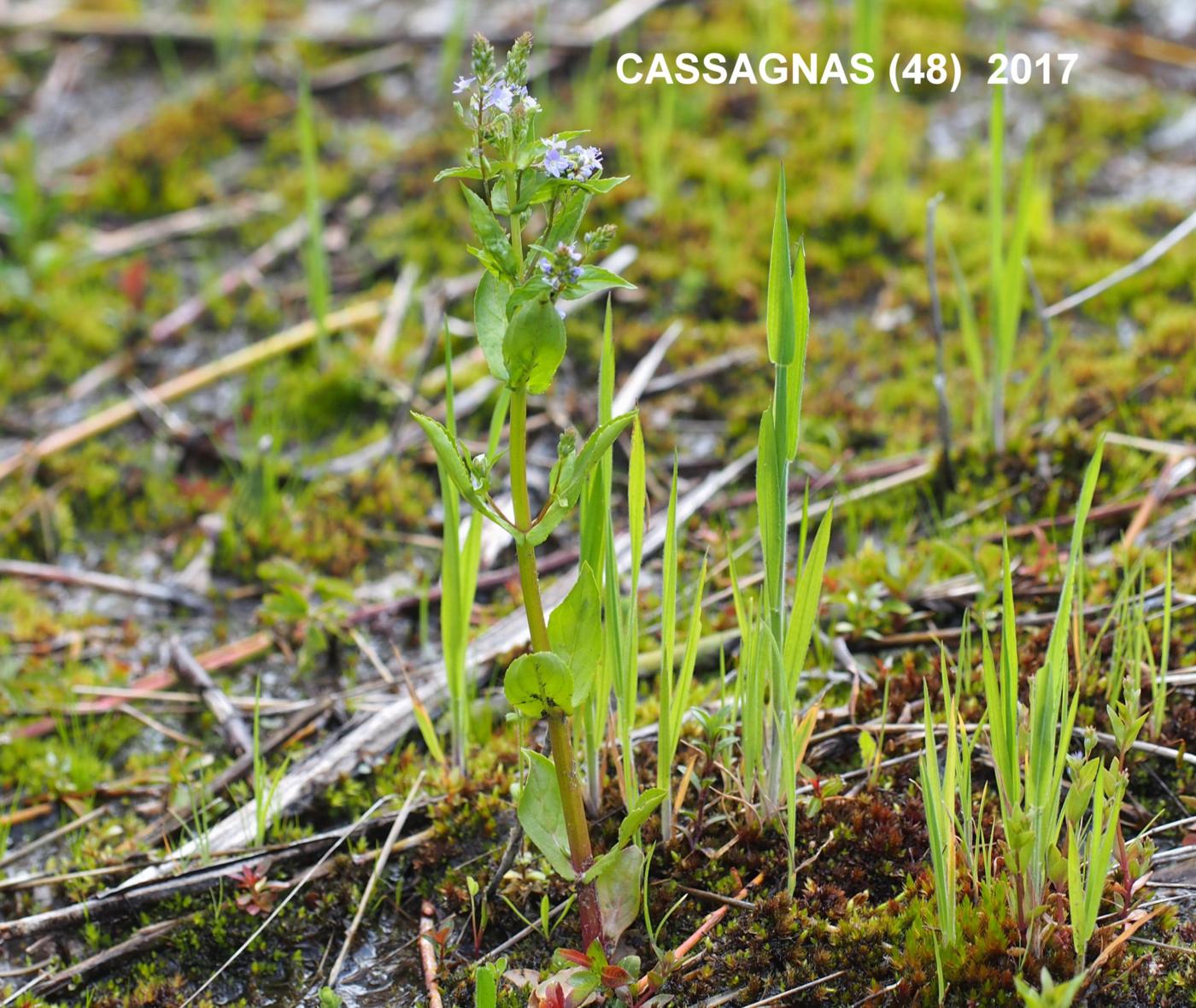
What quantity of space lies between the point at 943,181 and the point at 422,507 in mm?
2649

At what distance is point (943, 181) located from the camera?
494 cm

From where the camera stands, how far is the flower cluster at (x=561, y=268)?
5.80 ft

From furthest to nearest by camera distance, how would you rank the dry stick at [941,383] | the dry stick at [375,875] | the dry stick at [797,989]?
the dry stick at [941,383] < the dry stick at [375,875] < the dry stick at [797,989]

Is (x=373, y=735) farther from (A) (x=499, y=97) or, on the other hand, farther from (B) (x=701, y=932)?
(A) (x=499, y=97)

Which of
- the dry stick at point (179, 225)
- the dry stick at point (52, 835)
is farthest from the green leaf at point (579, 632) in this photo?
the dry stick at point (179, 225)

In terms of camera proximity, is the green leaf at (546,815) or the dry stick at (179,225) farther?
the dry stick at (179,225)

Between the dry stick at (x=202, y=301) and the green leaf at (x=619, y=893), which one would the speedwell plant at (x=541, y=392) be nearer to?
the green leaf at (x=619, y=893)

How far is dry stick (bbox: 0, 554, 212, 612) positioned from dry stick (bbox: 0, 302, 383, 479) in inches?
20.2

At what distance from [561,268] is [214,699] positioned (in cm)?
182

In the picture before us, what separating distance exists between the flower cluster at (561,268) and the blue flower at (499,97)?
0.22 meters

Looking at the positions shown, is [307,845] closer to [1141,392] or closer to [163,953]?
[163,953]

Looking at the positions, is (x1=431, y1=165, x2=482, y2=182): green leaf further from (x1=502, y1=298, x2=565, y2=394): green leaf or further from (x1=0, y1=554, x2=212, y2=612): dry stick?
(x1=0, y1=554, x2=212, y2=612): dry stick

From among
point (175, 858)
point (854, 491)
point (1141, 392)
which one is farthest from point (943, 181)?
point (175, 858)

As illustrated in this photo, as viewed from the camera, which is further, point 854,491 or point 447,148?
point 447,148
